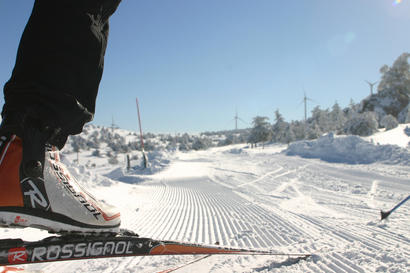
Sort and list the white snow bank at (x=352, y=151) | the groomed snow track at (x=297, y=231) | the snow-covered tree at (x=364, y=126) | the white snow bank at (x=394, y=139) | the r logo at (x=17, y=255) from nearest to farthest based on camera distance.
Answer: the r logo at (x=17, y=255) → the groomed snow track at (x=297, y=231) → the white snow bank at (x=352, y=151) → the white snow bank at (x=394, y=139) → the snow-covered tree at (x=364, y=126)

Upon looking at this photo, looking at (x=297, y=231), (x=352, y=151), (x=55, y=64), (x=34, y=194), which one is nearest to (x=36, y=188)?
(x=34, y=194)

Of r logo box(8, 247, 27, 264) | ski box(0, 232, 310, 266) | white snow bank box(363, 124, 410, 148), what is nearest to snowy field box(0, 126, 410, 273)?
ski box(0, 232, 310, 266)

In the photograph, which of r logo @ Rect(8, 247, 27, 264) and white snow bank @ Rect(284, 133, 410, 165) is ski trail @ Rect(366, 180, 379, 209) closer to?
white snow bank @ Rect(284, 133, 410, 165)

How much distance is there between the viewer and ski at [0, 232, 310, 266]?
3.53ft

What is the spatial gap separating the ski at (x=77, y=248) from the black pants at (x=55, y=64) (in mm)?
555

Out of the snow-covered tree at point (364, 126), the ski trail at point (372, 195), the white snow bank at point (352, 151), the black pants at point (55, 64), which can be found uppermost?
the snow-covered tree at point (364, 126)

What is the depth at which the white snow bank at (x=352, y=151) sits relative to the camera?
12258 millimetres

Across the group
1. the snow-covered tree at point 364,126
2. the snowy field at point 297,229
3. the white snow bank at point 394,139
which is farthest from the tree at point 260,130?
the snowy field at point 297,229

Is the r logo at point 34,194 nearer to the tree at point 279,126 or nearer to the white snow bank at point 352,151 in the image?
the white snow bank at point 352,151

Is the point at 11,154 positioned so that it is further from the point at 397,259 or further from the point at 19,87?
the point at 397,259

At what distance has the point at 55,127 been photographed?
1.03 meters

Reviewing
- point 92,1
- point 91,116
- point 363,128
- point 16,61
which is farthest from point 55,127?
point 363,128

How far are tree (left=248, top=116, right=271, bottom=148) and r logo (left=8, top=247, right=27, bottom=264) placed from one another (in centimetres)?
5012

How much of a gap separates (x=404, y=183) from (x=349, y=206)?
13.3 feet
